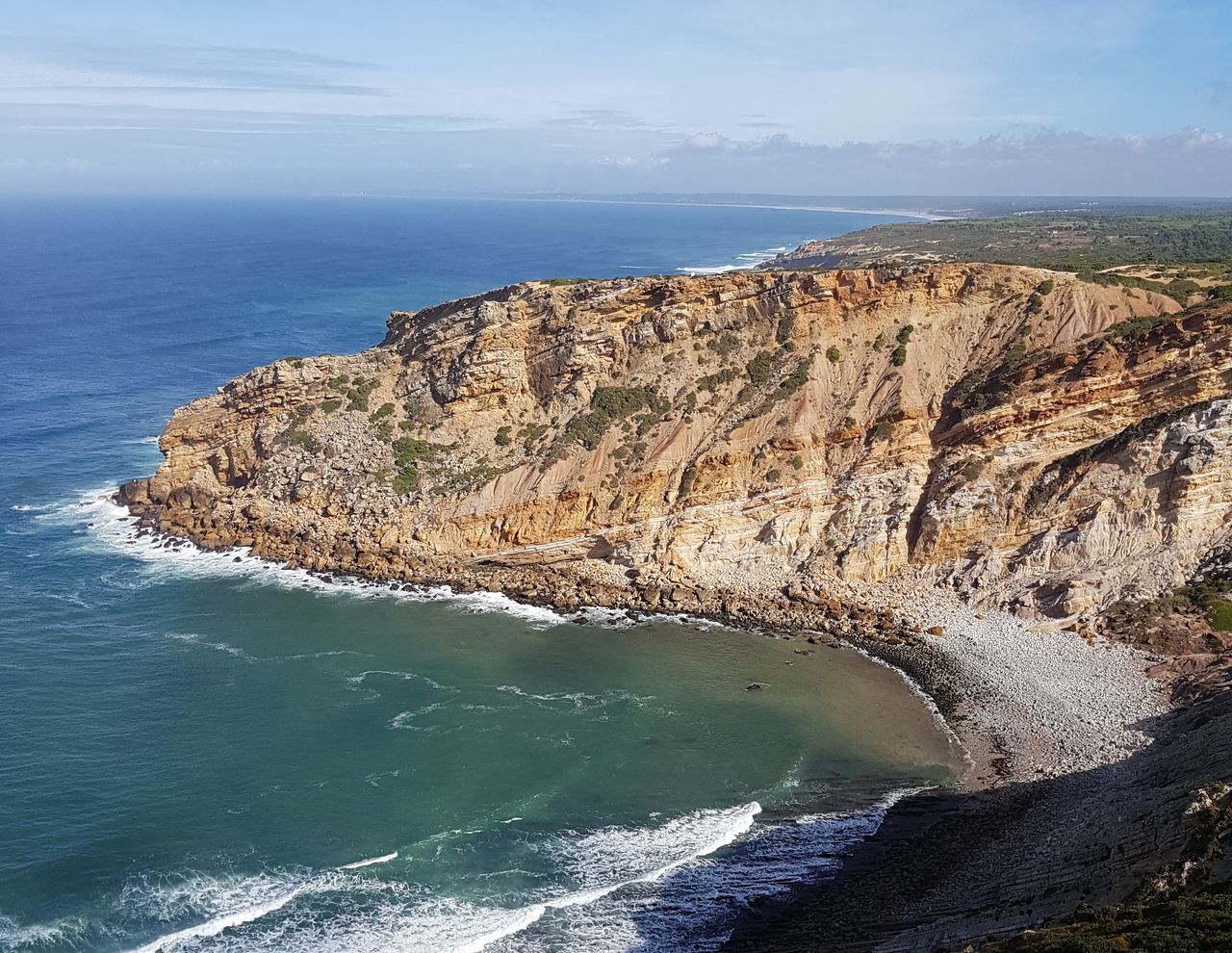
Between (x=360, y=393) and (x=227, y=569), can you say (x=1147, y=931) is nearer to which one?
(x=227, y=569)

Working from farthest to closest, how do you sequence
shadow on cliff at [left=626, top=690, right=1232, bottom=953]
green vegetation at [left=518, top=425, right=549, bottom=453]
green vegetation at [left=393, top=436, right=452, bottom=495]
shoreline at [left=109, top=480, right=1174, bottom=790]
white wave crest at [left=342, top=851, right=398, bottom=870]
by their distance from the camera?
green vegetation at [left=518, top=425, right=549, bottom=453] → green vegetation at [left=393, top=436, right=452, bottom=495] → shoreline at [left=109, top=480, right=1174, bottom=790] → white wave crest at [left=342, top=851, right=398, bottom=870] → shadow on cliff at [left=626, top=690, right=1232, bottom=953]

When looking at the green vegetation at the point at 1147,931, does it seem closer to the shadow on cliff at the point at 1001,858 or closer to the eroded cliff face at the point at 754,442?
the shadow on cliff at the point at 1001,858

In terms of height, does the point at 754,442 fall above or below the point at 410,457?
above

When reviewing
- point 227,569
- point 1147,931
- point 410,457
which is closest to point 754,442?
point 410,457

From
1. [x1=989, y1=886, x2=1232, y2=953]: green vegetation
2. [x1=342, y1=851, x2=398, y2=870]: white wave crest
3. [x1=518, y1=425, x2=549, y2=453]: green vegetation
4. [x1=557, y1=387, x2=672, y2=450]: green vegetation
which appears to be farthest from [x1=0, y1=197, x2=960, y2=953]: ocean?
[x1=557, y1=387, x2=672, y2=450]: green vegetation

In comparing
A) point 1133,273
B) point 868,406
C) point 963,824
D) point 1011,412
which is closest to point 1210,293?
point 1133,273

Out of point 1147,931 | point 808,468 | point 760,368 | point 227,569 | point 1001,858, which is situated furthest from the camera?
point 760,368

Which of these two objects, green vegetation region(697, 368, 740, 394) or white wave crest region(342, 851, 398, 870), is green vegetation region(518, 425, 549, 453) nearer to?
green vegetation region(697, 368, 740, 394)
